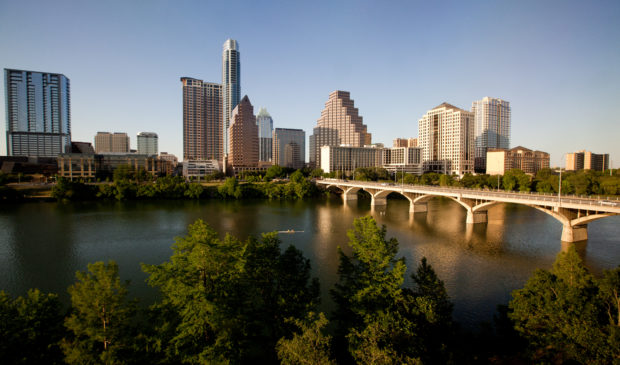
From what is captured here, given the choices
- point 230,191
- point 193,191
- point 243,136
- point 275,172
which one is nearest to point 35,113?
point 243,136

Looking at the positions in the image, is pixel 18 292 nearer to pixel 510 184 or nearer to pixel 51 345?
pixel 51 345

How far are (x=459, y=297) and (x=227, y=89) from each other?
7315 inches

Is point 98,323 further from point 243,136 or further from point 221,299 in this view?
point 243,136

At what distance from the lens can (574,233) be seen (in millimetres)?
34188

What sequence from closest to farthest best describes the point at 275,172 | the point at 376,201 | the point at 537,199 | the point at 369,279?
the point at 369,279 → the point at 537,199 → the point at 376,201 → the point at 275,172

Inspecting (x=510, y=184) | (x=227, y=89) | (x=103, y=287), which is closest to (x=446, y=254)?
(x=103, y=287)

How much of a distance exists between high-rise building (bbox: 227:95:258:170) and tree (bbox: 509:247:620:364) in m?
139

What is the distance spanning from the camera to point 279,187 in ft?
284

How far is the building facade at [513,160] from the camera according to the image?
12888 centimetres

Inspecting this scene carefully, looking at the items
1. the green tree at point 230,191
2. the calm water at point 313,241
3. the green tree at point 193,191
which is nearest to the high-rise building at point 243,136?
the green tree at point 193,191

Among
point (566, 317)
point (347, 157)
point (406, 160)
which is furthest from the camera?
point (347, 157)

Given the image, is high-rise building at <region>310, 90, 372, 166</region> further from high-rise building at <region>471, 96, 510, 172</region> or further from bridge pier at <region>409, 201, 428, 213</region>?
bridge pier at <region>409, 201, 428, 213</region>

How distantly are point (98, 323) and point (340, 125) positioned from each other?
518 ft

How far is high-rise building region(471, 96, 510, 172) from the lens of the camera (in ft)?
550
